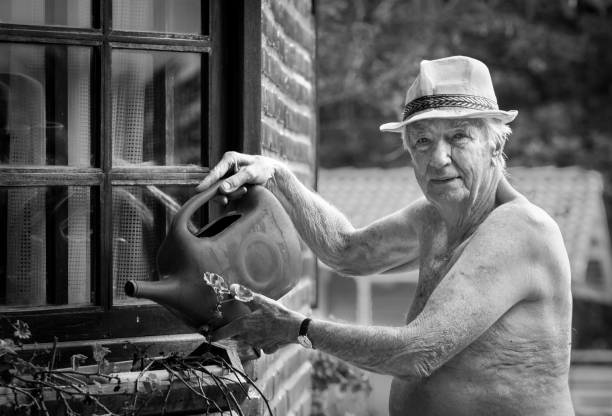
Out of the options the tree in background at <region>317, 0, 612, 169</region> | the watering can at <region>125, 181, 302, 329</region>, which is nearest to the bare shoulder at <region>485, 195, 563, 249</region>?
the watering can at <region>125, 181, 302, 329</region>

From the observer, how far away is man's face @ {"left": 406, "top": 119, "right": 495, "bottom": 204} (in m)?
2.48

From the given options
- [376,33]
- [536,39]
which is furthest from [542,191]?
[536,39]

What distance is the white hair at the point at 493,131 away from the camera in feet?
8.19

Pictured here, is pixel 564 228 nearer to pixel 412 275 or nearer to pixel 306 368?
pixel 412 275

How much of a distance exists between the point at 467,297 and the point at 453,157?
0.35 m

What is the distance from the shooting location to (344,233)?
291 cm

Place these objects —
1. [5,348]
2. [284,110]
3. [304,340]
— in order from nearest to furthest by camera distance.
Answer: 1. [5,348]
2. [304,340]
3. [284,110]

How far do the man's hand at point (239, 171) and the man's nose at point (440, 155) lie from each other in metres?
0.45

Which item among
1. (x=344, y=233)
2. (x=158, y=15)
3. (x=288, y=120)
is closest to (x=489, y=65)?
(x=288, y=120)

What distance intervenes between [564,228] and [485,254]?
32.1 ft

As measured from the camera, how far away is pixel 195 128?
9.17 ft

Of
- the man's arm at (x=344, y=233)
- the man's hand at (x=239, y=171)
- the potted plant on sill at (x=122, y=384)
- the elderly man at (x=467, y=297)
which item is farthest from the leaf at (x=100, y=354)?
the man's arm at (x=344, y=233)

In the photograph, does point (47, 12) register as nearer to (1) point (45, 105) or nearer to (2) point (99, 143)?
(1) point (45, 105)

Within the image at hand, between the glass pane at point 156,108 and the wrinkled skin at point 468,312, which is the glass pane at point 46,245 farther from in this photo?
the wrinkled skin at point 468,312
